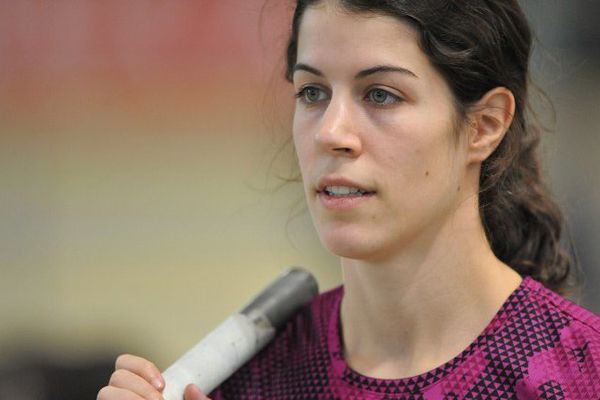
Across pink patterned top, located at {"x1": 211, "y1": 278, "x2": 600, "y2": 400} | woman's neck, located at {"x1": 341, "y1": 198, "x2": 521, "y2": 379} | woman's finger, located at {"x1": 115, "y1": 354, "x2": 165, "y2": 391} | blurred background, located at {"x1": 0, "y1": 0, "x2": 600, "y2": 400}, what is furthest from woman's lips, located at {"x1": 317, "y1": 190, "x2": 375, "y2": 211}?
blurred background, located at {"x1": 0, "y1": 0, "x2": 600, "y2": 400}

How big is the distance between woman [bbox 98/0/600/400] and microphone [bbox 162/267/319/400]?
5 cm

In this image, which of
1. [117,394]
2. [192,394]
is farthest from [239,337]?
[117,394]

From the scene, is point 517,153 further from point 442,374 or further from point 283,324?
point 283,324

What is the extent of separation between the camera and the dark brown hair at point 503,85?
5.87ft

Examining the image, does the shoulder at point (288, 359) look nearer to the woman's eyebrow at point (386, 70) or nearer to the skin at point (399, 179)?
the skin at point (399, 179)

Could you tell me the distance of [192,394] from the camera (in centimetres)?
189

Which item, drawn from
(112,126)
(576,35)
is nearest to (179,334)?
(112,126)

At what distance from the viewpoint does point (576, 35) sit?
11.9ft

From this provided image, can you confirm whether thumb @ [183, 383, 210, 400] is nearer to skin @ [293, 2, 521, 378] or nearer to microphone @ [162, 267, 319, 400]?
microphone @ [162, 267, 319, 400]

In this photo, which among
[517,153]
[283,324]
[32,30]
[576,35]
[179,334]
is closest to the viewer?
[517,153]

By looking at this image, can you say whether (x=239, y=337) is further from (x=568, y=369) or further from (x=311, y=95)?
(x=568, y=369)

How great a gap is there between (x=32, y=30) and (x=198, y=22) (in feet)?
1.98

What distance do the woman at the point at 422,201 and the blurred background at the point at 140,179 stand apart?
6.30 ft

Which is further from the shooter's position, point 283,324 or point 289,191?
point 289,191
